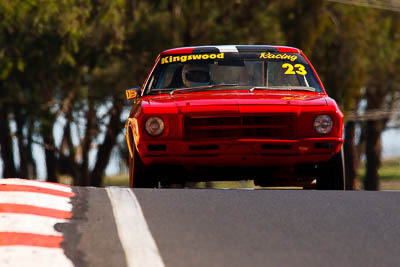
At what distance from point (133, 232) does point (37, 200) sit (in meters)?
1.27

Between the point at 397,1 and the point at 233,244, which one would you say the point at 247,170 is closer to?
the point at 233,244

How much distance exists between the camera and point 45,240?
18.5 feet

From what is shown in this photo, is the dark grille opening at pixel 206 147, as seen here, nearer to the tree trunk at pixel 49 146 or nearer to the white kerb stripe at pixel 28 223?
the white kerb stripe at pixel 28 223

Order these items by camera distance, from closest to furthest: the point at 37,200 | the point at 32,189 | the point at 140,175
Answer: the point at 37,200, the point at 32,189, the point at 140,175

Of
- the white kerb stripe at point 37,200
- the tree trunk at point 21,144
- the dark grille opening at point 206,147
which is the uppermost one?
the white kerb stripe at point 37,200

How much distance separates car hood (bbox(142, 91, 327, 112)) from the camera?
8.52 m

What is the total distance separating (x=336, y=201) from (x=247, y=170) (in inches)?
65.5

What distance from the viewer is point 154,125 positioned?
27.8 ft

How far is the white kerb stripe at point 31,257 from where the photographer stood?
505cm

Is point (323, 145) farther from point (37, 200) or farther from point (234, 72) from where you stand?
point (37, 200)

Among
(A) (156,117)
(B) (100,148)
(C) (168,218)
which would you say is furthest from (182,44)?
(C) (168,218)

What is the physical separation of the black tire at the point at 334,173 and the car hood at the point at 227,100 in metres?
0.56

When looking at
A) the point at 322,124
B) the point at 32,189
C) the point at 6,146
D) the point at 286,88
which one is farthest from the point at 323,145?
the point at 6,146

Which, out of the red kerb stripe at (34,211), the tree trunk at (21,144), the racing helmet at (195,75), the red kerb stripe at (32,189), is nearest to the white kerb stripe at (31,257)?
the red kerb stripe at (34,211)
